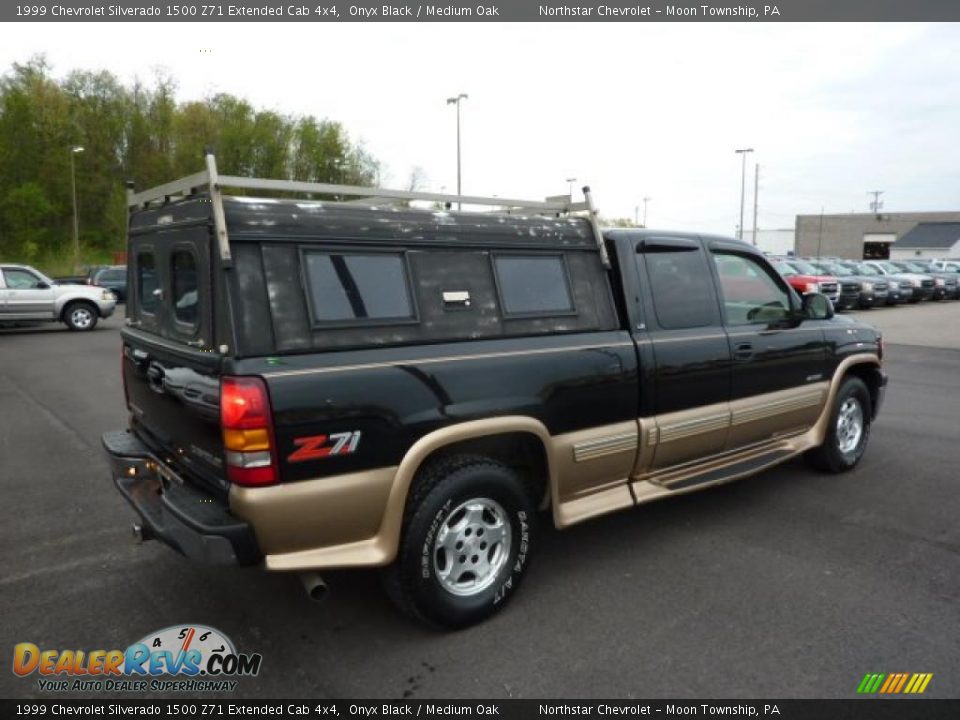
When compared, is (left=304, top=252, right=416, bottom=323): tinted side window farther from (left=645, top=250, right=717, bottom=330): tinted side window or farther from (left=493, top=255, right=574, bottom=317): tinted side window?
(left=645, top=250, right=717, bottom=330): tinted side window

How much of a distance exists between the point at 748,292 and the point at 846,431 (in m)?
1.68

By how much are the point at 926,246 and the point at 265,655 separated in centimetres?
7854

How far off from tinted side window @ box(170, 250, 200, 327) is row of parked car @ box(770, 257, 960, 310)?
746 inches

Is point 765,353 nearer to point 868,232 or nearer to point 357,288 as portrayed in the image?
point 357,288

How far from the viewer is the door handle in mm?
4555

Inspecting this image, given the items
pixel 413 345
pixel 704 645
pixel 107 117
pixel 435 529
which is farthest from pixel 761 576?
pixel 107 117

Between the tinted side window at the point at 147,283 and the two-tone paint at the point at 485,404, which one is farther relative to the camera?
the tinted side window at the point at 147,283

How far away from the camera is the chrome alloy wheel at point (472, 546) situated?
3.27m

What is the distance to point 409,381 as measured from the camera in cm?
308

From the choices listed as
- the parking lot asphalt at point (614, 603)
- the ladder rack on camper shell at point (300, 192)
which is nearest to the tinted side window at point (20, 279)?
the parking lot asphalt at point (614, 603)

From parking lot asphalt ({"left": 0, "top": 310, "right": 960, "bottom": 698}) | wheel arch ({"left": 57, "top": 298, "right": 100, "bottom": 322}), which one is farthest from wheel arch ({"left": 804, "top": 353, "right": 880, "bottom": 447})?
wheel arch ({"left": 57, "top": 298, "right": 100, "bottom": 322})

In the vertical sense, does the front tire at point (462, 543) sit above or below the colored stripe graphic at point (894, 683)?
above

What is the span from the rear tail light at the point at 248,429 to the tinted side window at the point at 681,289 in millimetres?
2458

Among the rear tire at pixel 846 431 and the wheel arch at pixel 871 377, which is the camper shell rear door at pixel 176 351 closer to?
the rear tire at pixel 846 431
